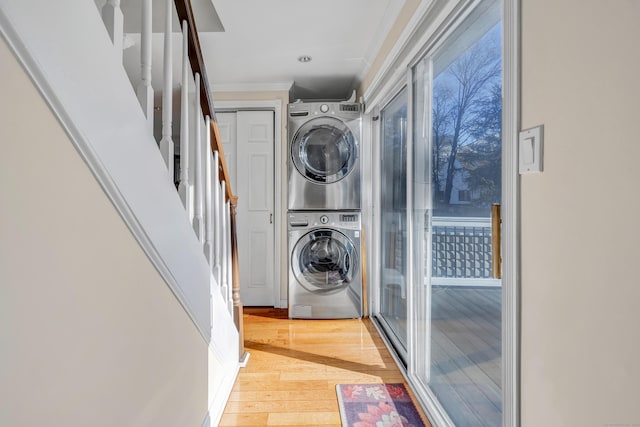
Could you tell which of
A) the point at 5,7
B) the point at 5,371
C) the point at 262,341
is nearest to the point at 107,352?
the point at 5,371

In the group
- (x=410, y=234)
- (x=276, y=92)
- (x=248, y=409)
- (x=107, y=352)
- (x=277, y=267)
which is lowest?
(x=248, y=409)

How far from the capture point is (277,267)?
11.6 ft

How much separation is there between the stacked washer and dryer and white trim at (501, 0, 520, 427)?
7.03 ft

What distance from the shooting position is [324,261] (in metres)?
3.22

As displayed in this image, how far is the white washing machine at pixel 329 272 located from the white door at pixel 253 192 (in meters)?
0.47

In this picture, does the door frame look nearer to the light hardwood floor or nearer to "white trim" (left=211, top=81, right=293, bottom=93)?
"white trim" (left=211, top=81, right=293, bottom=93)

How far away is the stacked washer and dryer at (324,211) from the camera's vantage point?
3.16 meters

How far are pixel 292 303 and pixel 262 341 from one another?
586 millimetres

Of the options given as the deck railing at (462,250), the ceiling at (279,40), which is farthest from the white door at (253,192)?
the deck railing at (462,250)

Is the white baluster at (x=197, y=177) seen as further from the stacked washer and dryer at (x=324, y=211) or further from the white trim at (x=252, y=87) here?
the white trim at (x=252, y=87)

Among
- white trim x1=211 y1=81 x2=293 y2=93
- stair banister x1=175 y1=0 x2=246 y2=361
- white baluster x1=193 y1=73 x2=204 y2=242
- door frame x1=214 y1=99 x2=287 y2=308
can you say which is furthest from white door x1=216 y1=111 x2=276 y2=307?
white baluster x1=193 y1=73 x2=204 y2=242

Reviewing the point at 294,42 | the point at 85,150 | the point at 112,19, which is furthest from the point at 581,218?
the point at 294,42

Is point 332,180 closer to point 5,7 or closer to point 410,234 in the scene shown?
point 410,234

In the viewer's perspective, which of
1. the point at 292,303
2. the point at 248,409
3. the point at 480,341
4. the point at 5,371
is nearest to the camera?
the point at 5,371
